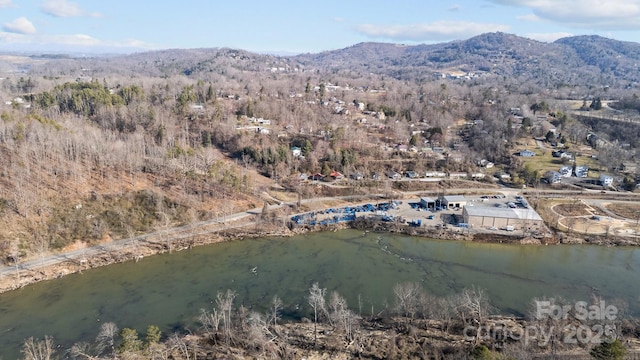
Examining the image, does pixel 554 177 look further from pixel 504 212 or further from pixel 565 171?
pixel 504 212

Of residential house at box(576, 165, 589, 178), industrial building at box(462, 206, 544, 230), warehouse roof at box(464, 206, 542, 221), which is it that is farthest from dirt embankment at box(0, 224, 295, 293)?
residential house at box(576, 165, 589, 178)

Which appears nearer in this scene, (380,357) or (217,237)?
(380,357)

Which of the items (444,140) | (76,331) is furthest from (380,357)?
(444,140)

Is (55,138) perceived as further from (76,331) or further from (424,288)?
(424,288)

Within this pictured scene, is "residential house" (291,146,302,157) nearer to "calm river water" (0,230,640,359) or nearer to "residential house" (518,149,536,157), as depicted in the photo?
"calm river water" (0,230,640,359)

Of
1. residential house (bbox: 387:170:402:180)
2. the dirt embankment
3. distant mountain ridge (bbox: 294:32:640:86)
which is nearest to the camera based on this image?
the dirt embankment

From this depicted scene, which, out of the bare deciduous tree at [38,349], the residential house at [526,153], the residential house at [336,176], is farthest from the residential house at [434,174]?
the bare deciduous tree at [38,349]

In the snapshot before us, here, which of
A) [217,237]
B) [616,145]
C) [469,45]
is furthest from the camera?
[469,45]
